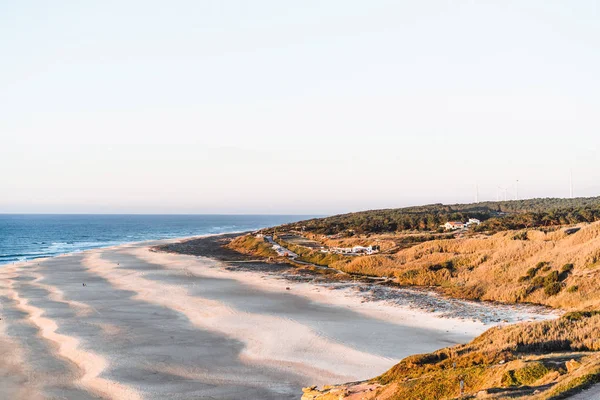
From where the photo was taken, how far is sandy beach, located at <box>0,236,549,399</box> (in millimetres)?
18906

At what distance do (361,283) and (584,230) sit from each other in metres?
17.7

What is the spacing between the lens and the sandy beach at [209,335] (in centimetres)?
1891

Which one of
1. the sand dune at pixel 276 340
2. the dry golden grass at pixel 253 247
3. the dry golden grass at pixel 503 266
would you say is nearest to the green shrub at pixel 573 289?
the dry golden grass at pixel 503 266

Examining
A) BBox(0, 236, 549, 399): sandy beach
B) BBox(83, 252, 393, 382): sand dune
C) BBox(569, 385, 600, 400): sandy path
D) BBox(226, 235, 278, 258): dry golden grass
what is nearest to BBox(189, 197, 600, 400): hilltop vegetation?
BBox(569, 385, 600, 400): sandy path

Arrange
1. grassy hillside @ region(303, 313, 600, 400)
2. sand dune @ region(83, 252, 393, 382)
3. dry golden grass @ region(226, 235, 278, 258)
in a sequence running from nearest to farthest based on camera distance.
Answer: grassy hillside @ region(303, 313, 600, 400) → sand dune @ region(83, 252, 393, 382) → dry golden grass @ region(226, 235, 278, 258)

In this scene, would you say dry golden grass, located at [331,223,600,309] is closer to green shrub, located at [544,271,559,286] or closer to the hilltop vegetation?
the hilltop vegetation

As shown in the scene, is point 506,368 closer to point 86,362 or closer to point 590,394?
point 590,394

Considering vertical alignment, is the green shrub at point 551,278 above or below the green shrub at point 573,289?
above

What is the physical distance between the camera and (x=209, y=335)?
25891 mm

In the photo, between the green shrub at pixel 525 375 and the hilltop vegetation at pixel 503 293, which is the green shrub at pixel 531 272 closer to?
the hilltop vegetation at pixel 503 293

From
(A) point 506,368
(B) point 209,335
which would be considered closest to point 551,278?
(B) point 209,335

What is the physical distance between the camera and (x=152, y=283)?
45688 millimetres

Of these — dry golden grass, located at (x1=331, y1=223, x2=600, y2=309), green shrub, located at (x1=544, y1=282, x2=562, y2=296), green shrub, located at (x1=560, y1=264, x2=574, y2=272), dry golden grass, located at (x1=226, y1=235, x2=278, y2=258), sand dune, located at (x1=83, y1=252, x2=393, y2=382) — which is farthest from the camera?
dry golden grass, located at (x1=226, y1=235, x2=278, y2=258)

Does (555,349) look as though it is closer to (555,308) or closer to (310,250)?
(555,308)
